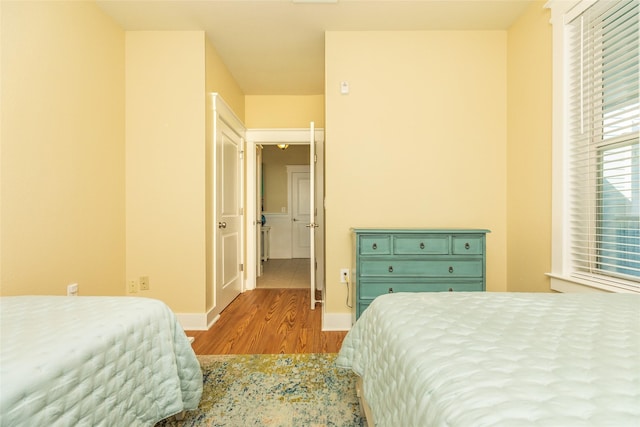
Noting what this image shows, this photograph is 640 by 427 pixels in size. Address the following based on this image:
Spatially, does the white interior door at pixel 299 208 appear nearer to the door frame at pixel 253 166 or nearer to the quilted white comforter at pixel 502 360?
the door frame at pixel 253 166

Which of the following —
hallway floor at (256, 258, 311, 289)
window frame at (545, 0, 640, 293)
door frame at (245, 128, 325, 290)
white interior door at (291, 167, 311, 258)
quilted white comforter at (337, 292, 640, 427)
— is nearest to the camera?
quilted white comforter at (337, 292, 640, 427)

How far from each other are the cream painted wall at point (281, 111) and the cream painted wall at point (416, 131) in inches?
53.4

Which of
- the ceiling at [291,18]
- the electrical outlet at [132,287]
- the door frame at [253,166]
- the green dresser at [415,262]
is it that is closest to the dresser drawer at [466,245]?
the green dresser at [415,262]

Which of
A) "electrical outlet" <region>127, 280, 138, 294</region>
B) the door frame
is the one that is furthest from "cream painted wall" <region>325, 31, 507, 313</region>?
"electrical outlet" <region>127, 280, 138, 294</region>

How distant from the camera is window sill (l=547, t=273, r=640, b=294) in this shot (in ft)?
5.03

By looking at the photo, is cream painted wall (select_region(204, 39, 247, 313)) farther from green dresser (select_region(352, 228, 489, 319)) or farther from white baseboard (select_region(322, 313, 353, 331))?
green dresser (select_region(352, 228, 489, 319))

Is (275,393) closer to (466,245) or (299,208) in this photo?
(466,245)

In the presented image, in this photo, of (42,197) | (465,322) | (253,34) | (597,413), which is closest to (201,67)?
(253,34)

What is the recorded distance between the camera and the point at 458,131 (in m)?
2.51

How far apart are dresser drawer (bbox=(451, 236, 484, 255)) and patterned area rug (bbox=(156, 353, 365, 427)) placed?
1.18 meters

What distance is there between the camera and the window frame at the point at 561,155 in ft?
6.12

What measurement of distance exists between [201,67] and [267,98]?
1.38 m

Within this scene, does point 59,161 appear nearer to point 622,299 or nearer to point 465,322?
Answer: point 465,322

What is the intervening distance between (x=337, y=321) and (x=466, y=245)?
1.22 meters
